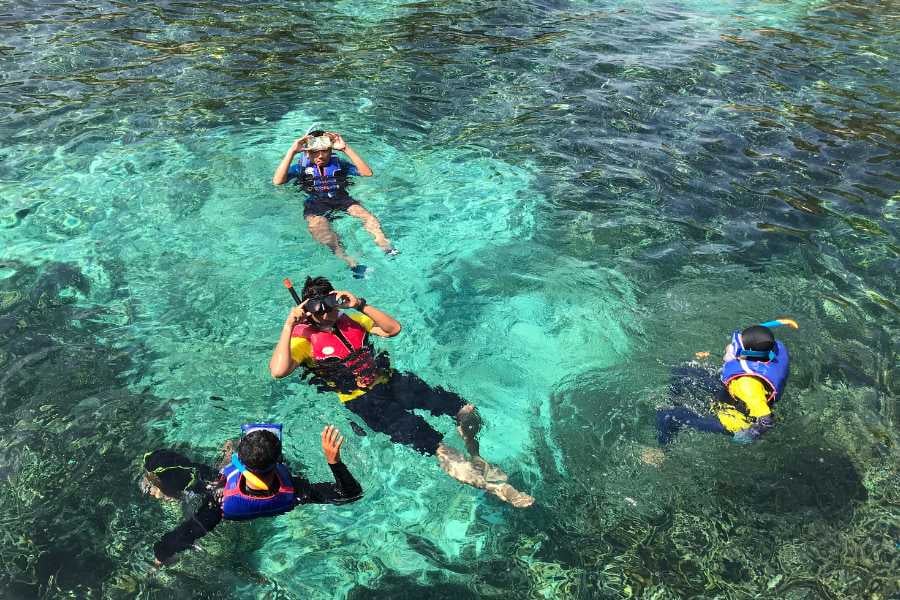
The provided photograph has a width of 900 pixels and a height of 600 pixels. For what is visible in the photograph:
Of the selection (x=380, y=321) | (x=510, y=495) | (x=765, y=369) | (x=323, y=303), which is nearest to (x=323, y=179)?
(x=380, y=321)

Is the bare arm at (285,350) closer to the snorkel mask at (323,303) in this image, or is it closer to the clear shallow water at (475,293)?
the snorkel mask at (323,303)

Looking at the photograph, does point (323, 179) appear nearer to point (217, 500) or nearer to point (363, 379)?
point (363, 379)

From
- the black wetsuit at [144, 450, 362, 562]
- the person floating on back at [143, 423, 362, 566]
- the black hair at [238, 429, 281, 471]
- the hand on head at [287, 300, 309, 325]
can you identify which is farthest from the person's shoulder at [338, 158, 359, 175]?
the black hair at [238, 429, 281, 471]

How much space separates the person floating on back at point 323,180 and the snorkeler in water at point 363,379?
2671 mm

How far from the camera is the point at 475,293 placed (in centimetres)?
678

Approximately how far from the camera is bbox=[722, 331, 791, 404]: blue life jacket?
4.69 metres

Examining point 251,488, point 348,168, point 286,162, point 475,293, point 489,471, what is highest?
point 286,162

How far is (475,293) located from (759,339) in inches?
120

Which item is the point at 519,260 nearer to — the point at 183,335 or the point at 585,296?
the point at 585,296

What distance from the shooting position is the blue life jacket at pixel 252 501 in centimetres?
399

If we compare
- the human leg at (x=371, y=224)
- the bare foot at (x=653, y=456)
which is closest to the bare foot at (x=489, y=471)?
the bare foot at (x=653, y=456)

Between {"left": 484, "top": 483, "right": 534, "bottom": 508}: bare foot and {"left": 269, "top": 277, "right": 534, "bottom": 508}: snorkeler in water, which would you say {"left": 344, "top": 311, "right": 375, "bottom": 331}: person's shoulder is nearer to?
{"left": 269, "top": 277, "right": 534, "bottom": 508}: snorkeler in water

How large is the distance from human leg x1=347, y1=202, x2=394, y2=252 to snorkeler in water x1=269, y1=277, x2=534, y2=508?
7.65 feet

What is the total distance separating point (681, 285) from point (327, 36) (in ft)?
34.9
